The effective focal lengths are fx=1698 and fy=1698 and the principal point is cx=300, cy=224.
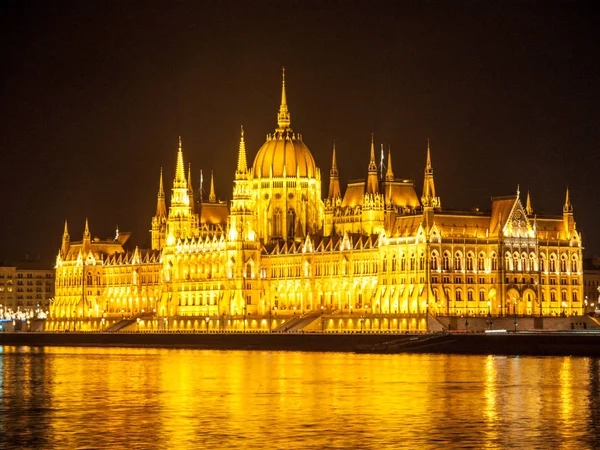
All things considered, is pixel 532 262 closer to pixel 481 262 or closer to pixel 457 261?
pixel 481 262

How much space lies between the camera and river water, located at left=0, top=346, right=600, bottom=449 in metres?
74.4

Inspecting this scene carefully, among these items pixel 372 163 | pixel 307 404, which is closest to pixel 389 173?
pixel 372 163

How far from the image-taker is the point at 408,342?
15575 centimetres

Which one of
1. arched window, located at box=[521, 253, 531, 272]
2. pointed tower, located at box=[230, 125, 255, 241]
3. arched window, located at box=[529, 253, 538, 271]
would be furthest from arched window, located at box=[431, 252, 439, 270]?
pointed tower, located at box=[230, 125, 255, 241]

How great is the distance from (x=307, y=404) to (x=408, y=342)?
216ft

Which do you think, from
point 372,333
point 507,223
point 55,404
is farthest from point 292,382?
point 507,223

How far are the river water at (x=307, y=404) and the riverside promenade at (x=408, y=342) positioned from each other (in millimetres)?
9550

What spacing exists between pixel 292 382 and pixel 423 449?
3817cm

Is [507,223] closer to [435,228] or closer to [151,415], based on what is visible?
[435,228]

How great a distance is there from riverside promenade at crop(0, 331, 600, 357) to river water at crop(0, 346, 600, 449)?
31.3 ft

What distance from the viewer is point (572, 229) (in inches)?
7101

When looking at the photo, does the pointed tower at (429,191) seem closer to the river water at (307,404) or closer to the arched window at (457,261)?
the arched window at (457,261)

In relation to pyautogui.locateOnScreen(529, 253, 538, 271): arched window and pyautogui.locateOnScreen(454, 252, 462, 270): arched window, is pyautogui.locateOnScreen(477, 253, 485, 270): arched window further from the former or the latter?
pyautogui.locateOnScreen(529, 253, 538, 271): arched window

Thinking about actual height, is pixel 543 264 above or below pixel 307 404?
above
